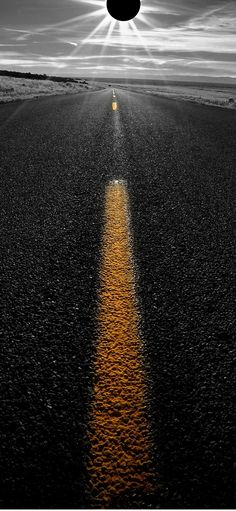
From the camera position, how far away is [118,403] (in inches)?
54.4

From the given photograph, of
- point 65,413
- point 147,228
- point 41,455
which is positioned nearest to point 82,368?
point 65,413

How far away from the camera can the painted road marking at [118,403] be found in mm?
1135

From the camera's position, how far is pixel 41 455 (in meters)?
1.20

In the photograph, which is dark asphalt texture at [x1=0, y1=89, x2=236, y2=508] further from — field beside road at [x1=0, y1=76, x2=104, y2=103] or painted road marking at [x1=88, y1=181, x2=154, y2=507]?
field beside road at [x1=0, y1=76, x2=104, y2=103]

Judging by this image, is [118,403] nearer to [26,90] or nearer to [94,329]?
[94,329]

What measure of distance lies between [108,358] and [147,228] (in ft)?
4.77

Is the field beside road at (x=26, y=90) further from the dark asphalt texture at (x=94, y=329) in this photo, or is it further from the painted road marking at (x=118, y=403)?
the painted road marking at (x=118, y=403)

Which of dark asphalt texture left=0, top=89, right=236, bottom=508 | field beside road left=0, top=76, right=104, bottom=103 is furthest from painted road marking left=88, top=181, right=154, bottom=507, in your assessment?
field beside road left=0, top=76, right=104, bottom=103

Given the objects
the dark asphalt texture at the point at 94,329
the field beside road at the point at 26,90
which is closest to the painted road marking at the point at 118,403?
the dark asphalt texture at the point at 94,329

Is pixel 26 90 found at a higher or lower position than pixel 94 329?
higher

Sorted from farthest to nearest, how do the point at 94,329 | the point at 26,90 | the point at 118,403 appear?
the point at 26,90
the point at 94,329
the point at 118,403

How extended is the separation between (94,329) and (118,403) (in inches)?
17.0

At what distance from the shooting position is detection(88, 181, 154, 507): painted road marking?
1135 mm

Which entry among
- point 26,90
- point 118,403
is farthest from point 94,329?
point 26,90
